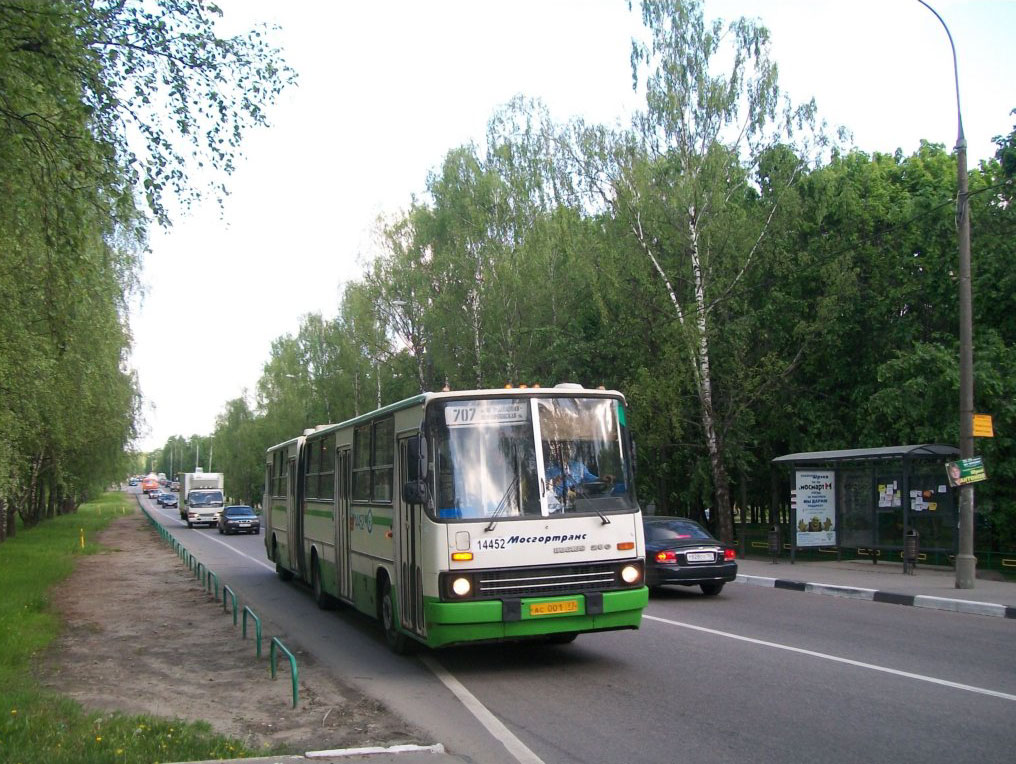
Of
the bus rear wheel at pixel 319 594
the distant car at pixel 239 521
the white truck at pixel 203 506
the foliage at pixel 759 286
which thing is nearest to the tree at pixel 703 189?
the foliage at pixel 759 286

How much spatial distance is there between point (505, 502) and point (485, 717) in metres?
2.23

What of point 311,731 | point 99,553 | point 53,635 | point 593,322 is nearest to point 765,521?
point 593,322

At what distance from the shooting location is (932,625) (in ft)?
43.9

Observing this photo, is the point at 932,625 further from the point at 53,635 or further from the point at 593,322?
the point at 593,322

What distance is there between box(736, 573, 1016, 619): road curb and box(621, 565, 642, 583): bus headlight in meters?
7.75

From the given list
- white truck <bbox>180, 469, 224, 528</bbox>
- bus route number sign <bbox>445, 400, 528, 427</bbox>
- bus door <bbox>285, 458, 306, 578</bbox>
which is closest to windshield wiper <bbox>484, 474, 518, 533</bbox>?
bus route number sign <bbox>445, 400, 528, 427</bbox>

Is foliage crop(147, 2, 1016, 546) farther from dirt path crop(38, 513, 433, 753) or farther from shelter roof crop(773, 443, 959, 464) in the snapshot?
dirt path crop(38, 513, 433, 753)

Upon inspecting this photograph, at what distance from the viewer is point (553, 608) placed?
9430 millimetres

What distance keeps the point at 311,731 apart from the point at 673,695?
10.6 ft

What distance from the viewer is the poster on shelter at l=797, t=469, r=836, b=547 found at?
23.6m

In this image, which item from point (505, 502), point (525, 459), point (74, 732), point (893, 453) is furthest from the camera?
point (893, 453)

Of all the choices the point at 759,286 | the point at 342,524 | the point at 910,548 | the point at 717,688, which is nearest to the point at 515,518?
the point at 717,688

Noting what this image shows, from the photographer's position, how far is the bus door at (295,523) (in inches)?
707

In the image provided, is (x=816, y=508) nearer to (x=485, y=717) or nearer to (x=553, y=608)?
(x=553, y=608)
